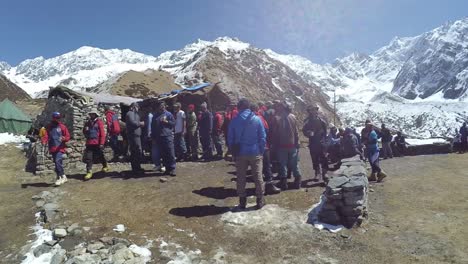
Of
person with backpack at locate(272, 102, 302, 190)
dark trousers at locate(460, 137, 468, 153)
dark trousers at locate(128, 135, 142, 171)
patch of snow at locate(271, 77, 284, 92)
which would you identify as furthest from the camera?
patch of snow at locate(271, 77, 284, 92)

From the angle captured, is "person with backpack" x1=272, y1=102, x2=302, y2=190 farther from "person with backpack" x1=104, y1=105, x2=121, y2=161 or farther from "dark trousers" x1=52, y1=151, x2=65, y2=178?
"person with backpack" x1=104, y1=105, x2=121, y2=161

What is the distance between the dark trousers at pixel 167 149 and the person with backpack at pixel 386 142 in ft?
46.7

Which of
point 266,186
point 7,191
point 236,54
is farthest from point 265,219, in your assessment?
point 236,54

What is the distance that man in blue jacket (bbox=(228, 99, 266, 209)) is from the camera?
9.52 m

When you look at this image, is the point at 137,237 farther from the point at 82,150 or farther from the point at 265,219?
the point at 82,150

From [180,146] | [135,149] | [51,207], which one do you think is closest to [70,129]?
[180,146]

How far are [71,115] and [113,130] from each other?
15.1 feet

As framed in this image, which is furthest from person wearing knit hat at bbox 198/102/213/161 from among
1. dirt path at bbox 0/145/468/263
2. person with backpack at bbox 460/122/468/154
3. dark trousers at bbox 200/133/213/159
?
person with backpack at bbox 460/122/468/154

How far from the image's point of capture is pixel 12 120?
3609cm

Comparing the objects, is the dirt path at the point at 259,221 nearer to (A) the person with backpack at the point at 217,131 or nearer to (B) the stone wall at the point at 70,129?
(B) the stone wall at the point at 70,129

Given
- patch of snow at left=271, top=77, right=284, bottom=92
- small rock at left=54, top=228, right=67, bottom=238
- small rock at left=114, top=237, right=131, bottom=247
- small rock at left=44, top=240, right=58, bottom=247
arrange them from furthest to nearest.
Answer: patch of snow at left=271, top=77, right=284, bottom=92 < small rock at left=54, top=228, right=67, bottom=238 < small rock at left=44, top=240, right=58, bottom=247 < small rock at left=114, top=237, right=131, bottom=247

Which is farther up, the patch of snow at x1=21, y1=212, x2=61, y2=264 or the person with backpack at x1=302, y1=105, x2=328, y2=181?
the person with backpack at x1=302, y1=105, x2=328, y2=181

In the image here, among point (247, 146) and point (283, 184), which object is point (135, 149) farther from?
point (247, 146)

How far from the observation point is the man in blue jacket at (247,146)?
952 cm
